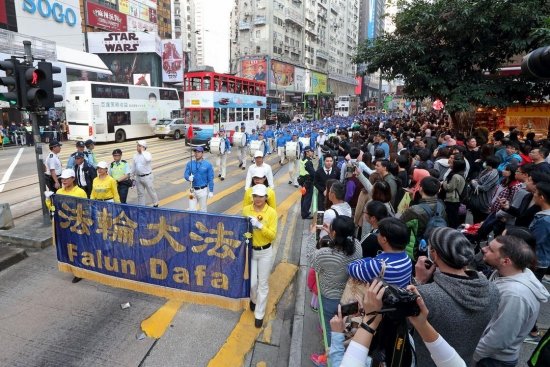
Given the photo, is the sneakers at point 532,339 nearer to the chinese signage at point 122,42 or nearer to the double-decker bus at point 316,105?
the double-decker bus at point 316,105

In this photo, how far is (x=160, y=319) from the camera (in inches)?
189

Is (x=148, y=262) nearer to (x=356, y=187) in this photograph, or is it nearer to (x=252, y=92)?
(x=356, y=187)

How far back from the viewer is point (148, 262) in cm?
510

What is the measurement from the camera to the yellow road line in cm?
409

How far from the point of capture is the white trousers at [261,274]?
4621 mm

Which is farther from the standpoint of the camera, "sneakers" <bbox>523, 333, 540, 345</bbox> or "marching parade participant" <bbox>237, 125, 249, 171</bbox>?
"marching parade participant" <bbox>237, 125, 249, 171</bbox>

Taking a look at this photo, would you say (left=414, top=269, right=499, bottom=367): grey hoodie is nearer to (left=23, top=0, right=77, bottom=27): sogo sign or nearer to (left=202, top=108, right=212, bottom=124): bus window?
(left=202, top=108, right=212, bottom=124): bus window

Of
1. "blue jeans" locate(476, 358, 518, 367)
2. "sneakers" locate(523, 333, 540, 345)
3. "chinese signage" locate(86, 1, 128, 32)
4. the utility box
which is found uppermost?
"chinese signage" locate(86, 1, 128, 32)

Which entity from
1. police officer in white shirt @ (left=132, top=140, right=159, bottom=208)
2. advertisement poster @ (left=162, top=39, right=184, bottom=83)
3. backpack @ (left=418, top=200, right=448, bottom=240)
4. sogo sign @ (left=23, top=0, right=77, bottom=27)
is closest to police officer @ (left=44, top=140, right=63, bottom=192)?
police officer in white shirt @ (left=132, top=140, right=159, bottom=208)

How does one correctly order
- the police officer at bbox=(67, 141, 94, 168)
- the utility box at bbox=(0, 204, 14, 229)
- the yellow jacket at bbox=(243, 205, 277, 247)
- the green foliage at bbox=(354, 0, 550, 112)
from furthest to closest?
the green foliage at bbox=(354, 0, 550, 112) → the police officer at bbox=(67, 141, 94, 168) → the utility box at bbox=(0, 204, 14, 229) → the yellow jacket at bbox=(243, 205, 277, 247)

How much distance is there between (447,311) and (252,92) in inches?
1046

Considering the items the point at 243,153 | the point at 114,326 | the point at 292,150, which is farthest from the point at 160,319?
the point at 243,153

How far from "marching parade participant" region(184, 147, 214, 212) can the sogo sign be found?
35.1 metres

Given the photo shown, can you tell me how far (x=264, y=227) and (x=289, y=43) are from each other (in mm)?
65787
